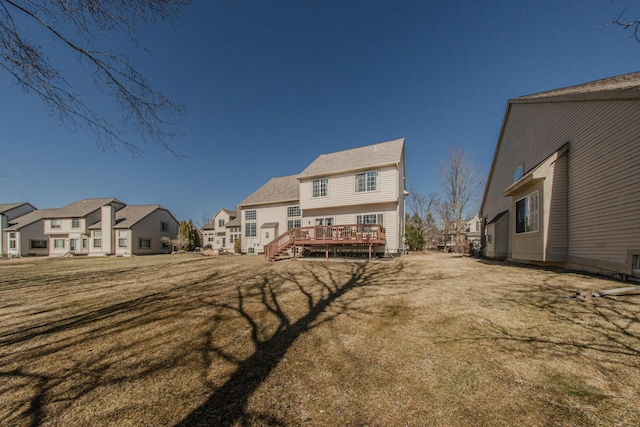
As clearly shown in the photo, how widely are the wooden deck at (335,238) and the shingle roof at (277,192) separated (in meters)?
5.92

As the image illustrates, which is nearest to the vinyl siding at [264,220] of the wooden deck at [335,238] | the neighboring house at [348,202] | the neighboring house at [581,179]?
the neighboring house at [348,202]

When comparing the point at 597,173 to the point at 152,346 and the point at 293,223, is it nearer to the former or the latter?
the point at 152,346

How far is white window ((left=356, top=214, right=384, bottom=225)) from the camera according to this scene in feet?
53.5

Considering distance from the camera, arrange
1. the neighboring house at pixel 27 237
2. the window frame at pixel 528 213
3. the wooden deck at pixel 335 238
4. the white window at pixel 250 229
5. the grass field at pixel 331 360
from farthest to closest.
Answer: the neighboring house at pixel 27 237
the white window at pixel 250 229
the wooden deck at pixel 335 238
the window frame at pixel 528 213
the grass field at pixel 331 360

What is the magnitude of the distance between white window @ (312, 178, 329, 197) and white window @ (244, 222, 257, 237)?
8.16m

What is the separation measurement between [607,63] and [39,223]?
5670 centimetres

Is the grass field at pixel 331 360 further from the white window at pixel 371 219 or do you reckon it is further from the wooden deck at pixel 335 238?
the white window at pixel 371 219

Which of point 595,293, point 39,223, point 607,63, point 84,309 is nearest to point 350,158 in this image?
point 607,63

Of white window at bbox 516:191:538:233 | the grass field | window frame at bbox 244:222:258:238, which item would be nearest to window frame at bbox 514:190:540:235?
white window at bbox 516:191:538:233

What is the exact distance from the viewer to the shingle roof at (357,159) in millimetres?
16448

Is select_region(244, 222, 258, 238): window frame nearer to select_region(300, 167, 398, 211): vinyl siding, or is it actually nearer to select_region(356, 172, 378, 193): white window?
select_region(300, 167, 398, 211): vinyl siding

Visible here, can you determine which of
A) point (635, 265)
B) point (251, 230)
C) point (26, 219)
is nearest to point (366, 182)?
point (635, 265)

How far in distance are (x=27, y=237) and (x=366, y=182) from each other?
158 ft

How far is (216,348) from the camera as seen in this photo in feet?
13.1
